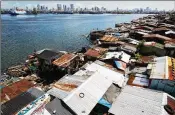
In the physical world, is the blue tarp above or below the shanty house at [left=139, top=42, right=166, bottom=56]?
below

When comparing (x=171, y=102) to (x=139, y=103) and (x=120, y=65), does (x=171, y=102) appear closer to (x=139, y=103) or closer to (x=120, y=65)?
(x=139, y=103)

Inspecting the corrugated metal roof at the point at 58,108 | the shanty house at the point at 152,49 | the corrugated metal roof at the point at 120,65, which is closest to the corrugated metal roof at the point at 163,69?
the corrugated metal roof at the point at 120,65

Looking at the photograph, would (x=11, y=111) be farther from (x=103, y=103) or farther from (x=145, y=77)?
(x=145, y=77)

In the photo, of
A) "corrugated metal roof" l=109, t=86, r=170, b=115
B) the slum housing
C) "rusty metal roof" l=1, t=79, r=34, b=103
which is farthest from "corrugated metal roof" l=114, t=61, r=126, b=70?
"rusty metal roof" l=1, t=79, r=34, b=103

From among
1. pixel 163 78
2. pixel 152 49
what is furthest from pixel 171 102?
pixel 152 49

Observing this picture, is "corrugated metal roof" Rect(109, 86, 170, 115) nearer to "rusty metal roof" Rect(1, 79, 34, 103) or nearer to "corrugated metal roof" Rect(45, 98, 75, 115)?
"corrugated metal roof" Rect(45, 98, 75, 115)

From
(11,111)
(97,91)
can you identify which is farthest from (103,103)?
(11,111)
